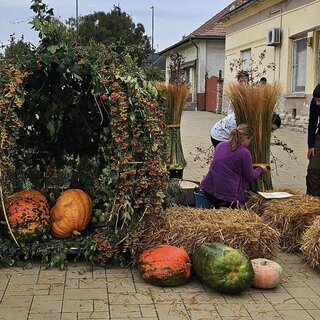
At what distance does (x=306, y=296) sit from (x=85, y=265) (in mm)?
1854

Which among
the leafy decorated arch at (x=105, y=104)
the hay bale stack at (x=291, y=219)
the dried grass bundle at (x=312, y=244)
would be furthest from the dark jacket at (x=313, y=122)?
the leafy decorated arch at (x=105, y=104)

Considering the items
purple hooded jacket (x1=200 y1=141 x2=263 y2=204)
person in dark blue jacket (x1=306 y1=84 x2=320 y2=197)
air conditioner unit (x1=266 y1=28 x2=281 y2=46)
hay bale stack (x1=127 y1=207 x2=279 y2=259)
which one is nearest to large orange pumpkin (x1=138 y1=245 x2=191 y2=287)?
hay bale stack (x1=127 y1=207 x2=279 y2=259)

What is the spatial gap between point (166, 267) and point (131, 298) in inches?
15.1

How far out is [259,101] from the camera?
6336 mm

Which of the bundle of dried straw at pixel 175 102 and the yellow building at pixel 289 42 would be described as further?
the yellow building at pixel 289 42

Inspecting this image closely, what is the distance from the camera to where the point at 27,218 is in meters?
4.98

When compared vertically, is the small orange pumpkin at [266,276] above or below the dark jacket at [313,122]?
below

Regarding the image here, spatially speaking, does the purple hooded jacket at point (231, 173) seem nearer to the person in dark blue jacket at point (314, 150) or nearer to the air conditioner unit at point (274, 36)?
the person in dark blue jacket at point (314, 150)

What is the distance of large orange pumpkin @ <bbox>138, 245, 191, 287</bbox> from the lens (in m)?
4.41

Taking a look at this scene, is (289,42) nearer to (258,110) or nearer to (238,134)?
(258,110)

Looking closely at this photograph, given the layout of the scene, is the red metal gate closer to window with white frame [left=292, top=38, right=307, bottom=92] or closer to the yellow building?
the yellow building

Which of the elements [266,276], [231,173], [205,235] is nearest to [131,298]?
[205,235]

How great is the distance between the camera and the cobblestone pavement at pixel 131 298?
12.9 feet

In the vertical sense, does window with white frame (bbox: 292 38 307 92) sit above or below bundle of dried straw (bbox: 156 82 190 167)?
above
